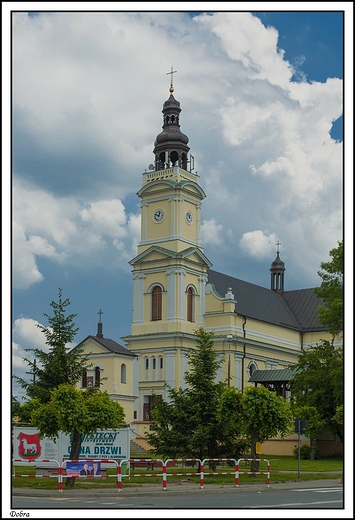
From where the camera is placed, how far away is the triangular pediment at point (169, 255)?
72.8 metres

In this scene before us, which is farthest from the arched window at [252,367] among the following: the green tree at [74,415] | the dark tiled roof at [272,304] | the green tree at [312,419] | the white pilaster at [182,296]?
the green tree at [74,415]

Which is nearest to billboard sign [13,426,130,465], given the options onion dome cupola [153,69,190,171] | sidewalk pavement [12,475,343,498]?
sidewalk pavement [12,475,343,498]

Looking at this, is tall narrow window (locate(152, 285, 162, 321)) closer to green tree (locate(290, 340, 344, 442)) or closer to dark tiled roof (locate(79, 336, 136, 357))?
dark tiled roof (locate(79, 336, 136, 357))

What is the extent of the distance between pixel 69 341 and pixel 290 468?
44.4 feet

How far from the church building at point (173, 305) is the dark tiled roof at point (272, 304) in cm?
46

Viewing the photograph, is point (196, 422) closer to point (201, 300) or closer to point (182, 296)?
point (182, 296)

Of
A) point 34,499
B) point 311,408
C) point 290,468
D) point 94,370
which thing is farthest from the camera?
point 94,370

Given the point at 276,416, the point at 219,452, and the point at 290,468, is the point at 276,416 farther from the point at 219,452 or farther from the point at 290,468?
the point at 290,468

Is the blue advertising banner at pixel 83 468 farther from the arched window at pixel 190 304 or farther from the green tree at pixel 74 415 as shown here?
the arched window at pixel 190 304

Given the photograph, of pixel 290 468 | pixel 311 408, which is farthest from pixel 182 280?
pixel 290 468

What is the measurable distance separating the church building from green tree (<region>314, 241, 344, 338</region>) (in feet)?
68.0

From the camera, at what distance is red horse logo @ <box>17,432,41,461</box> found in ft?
101

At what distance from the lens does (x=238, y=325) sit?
75.3 meters

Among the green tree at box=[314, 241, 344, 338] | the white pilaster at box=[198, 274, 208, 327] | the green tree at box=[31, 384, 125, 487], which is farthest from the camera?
the white pilaster at box=[198, 274, 208, 327]
